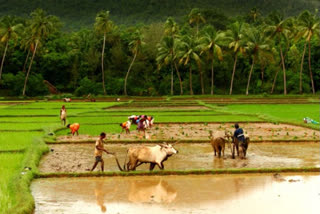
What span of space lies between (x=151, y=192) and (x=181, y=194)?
718 millimetres

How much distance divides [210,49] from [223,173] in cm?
4444

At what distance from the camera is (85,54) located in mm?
63719

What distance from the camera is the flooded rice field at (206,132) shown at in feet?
64.2

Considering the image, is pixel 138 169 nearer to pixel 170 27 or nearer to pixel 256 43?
pixel 256 43

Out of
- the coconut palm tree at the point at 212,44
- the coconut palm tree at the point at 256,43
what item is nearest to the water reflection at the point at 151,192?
the coconut palm tree at the point at 256,43

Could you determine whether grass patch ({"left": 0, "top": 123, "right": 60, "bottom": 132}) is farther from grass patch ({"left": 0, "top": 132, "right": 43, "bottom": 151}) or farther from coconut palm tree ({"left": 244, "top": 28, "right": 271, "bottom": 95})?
coconut palm tree ({"left": 244, "top": 28, "right": 271, "bottom": 95})

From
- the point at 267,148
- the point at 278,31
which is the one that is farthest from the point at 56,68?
the point at 267,148

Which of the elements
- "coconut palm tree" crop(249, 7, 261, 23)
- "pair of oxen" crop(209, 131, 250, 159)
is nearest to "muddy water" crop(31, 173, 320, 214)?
"pair of oxen" crop(209, 131, 250, 159)

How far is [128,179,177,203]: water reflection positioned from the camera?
9867 millimetres

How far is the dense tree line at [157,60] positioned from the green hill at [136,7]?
126ft

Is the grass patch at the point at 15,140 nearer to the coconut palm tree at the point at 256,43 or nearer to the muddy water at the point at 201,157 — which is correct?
the muddy water at the point at 201,157

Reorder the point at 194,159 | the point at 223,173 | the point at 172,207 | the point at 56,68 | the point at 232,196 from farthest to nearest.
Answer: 1. the point at 56,68
2. the point at 194,159
3. the point at 223,173
4. the point at 232,196
5. the point at 172,207

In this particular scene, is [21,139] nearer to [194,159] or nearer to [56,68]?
[194,159]

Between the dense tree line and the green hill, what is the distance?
1507 inches
